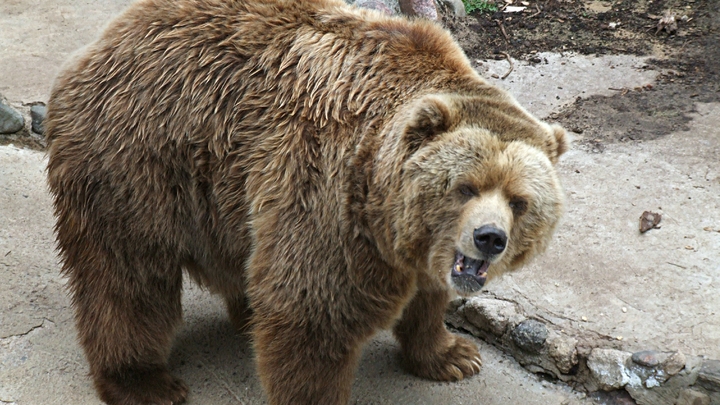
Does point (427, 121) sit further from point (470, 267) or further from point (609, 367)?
point (609, 367)

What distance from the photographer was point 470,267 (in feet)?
11.1

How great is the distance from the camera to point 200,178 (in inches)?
152

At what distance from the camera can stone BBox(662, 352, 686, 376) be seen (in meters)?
4.14

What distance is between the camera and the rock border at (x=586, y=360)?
13.5ft

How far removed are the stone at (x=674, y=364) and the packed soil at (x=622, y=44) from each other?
7.65ft

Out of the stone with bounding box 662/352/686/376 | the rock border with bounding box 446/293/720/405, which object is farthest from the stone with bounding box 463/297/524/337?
the stone with bounding box 662/352/686/376

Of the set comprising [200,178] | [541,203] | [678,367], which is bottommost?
[678,367]

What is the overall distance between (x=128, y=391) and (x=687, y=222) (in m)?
3.81

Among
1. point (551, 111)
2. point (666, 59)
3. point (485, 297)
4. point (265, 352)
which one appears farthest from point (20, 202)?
point (666, 59)

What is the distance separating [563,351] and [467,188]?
5.43 ft

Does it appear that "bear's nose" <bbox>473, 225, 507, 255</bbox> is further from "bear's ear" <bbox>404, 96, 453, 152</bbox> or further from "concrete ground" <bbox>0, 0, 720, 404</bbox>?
"concrete ground" <bbox>0, 0, 720, 404</bbox>

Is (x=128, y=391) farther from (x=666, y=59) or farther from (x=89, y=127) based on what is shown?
(x=666, y=59)

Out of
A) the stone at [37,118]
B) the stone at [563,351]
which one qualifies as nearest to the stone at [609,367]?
the stone at [563,351]

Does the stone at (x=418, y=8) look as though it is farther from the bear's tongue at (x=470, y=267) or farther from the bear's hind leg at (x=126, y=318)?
the bear's tongue at (x=470, y=267)
